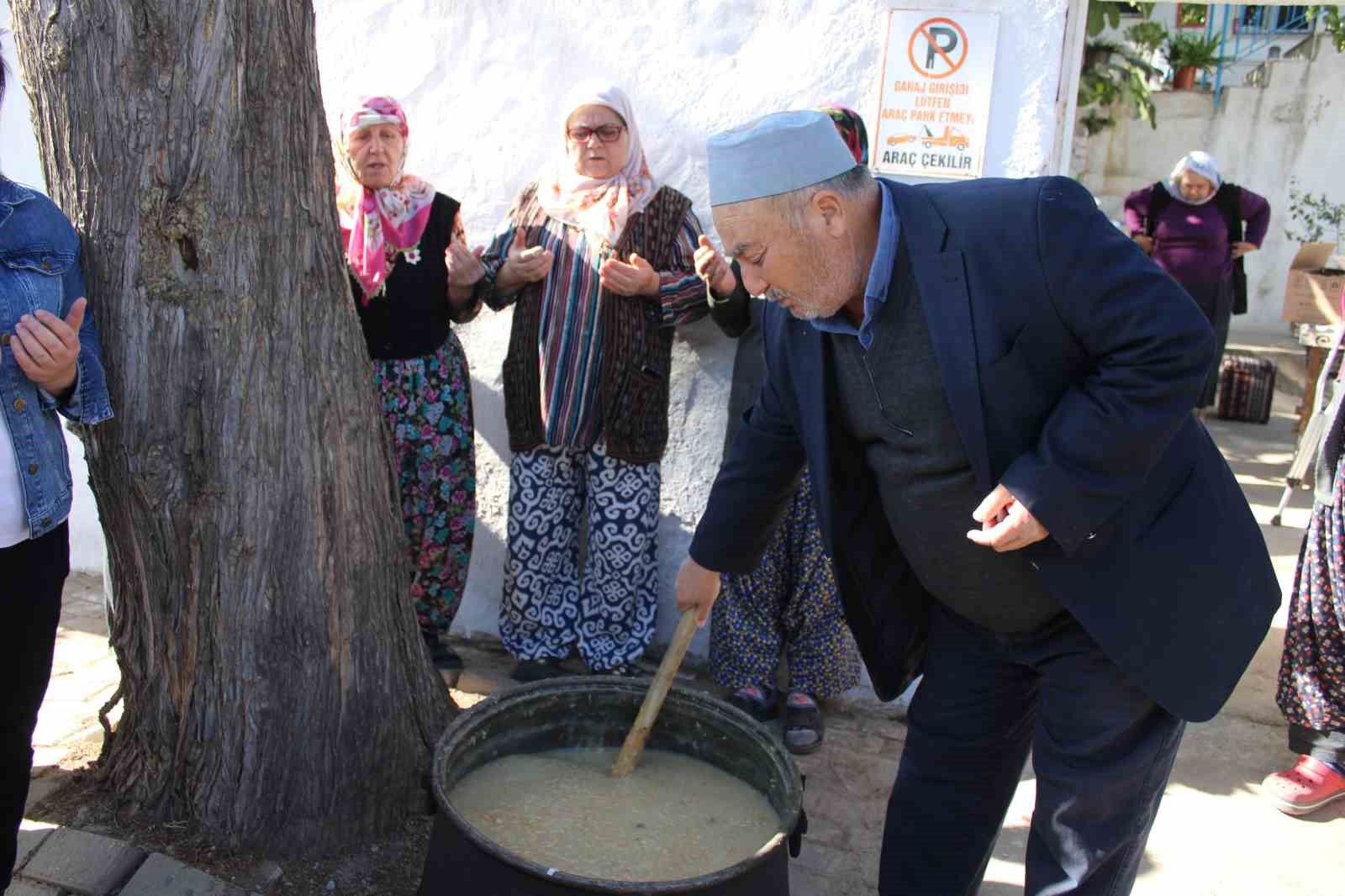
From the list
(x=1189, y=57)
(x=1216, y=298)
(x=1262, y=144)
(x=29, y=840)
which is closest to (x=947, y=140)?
(x=29, y=840)

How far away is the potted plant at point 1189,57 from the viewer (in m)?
12.9

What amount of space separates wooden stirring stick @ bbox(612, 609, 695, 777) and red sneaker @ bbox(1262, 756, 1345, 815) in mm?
2041

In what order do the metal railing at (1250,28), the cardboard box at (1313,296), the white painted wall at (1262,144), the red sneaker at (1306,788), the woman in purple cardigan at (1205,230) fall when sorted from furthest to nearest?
the metal railing at (1250,28) < the white painted wall at (1262,144) < the woman in purple cardigan at (1205,230) < the cardboard box at (1313,296) < the red sneaker at (1306,788)

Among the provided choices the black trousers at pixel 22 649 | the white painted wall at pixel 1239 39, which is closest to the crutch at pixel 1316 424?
the black trousers at pixel 22 649

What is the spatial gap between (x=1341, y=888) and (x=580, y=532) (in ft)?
8.02

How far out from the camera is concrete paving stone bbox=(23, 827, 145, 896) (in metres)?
2.45

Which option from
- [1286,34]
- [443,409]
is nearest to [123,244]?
[443,409]

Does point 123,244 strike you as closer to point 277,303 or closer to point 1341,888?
point 277,303

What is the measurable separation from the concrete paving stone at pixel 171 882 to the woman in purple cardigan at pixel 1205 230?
6.52 m

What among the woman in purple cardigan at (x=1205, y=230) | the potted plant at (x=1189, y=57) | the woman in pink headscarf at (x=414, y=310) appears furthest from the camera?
the potted plant at (x=1189, y=57)

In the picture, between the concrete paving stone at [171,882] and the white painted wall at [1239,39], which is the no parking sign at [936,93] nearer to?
the concrete paving stone at [171,882]

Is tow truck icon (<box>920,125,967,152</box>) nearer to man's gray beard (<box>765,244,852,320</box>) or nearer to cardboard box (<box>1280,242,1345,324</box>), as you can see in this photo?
man's gray beard (<box>765,244,852,320</box>)

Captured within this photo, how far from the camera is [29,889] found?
2.45 meters

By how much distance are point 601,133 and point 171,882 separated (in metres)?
2.34
